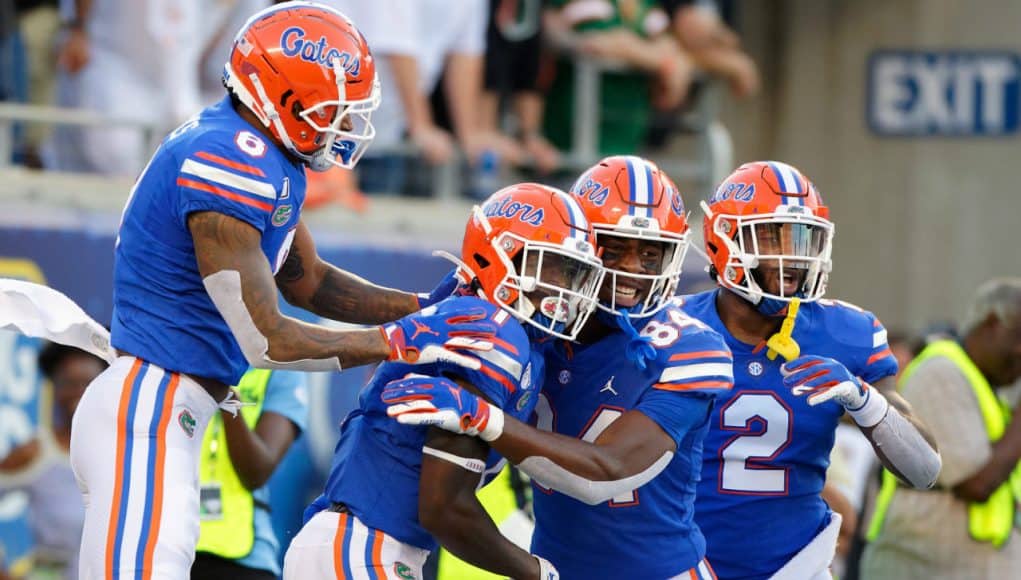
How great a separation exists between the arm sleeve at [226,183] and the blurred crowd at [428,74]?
11.1 feet

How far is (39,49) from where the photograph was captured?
7.75m

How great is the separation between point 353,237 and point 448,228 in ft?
1.84

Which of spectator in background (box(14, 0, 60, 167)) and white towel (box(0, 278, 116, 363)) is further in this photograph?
spectator in background (box(14, 0, 60, 167))

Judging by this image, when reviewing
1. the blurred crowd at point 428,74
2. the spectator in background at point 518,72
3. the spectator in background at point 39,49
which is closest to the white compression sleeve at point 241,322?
the blurred crowd at point 428,74

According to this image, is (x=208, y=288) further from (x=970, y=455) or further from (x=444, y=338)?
(x=970, y=455)

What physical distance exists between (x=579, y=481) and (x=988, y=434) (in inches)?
112

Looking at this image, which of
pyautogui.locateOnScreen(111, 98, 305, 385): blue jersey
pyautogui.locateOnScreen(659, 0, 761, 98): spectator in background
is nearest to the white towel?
pyautogui.locateOnScreen(111, 98, 305, 385): blue jersey

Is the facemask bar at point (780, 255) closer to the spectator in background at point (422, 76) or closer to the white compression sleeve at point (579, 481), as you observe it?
the white compression sleeve at point (579, 481)

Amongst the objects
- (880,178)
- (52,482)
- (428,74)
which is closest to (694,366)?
(52,482)

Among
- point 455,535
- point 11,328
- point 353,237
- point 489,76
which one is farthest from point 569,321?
point 489,76

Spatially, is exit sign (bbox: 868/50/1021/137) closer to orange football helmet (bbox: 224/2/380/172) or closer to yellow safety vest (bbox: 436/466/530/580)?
yellow safety vest (bbox: 436/466/530/580)

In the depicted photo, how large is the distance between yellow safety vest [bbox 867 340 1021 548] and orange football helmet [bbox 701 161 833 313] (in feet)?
5.36

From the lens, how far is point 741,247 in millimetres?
4852

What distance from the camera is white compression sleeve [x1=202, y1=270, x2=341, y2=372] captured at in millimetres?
3980
